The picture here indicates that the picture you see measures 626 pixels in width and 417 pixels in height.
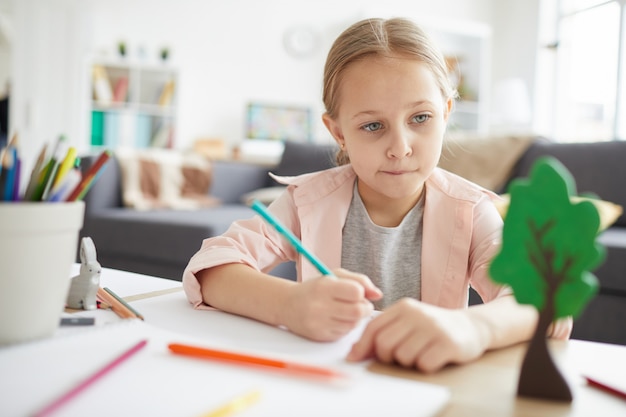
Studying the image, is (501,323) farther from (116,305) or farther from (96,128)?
(96,128)

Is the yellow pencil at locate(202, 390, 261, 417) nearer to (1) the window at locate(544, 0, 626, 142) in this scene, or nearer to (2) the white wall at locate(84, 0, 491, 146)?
(2) the white wall at locate(84, 0, 491, 146)

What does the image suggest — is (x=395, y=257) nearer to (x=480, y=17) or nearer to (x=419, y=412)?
(x=419, y=412)

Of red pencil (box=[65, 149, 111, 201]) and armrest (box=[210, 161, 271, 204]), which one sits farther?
armrest (box=[210, 161, 271, 204])

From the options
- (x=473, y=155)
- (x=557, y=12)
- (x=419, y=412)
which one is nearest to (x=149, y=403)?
(x=419, y=412)

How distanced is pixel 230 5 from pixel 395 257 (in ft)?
13.9

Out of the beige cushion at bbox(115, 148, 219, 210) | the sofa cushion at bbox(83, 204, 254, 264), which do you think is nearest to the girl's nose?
the sofa cushion at bbox(83, 204, 254, 264)

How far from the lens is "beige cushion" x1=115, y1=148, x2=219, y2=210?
2648mm

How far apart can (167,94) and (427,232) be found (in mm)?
3933

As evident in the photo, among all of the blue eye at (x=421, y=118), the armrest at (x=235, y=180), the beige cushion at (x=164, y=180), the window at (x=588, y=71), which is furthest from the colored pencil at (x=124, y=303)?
the window at (x=588, y=71)

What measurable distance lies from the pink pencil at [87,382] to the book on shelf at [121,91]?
13.8 ft

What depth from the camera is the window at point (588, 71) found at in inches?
169

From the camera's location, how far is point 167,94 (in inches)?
176

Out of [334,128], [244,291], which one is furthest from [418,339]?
[334,128]

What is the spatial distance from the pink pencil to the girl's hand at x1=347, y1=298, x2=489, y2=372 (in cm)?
17
